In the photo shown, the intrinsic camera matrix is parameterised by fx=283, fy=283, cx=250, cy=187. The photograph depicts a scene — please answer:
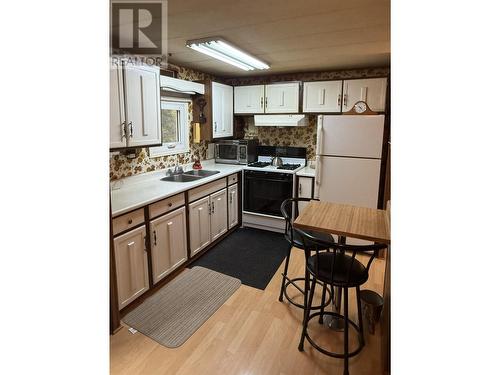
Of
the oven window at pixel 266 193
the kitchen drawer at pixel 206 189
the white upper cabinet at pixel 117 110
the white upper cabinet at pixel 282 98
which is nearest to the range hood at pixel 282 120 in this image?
the white upper cabinet at pixel 282 98

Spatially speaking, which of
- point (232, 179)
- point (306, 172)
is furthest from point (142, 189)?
point (306, 172)

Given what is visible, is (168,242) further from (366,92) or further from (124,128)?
(366,92)

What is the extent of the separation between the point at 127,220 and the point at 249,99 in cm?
256

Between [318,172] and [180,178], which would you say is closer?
[318,172]

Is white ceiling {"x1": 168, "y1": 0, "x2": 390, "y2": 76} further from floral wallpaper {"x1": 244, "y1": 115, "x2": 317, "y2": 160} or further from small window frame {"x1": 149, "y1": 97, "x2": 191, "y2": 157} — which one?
floral wallpaper {"x1": 244, "y1": 115, "x2": 317, "y2": 160}

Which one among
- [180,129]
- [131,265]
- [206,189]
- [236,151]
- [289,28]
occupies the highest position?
[289,28]

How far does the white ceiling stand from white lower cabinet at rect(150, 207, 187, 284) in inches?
59.9

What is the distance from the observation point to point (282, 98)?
12.5 feet

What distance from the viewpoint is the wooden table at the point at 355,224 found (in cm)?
159

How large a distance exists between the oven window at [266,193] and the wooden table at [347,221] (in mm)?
1502
